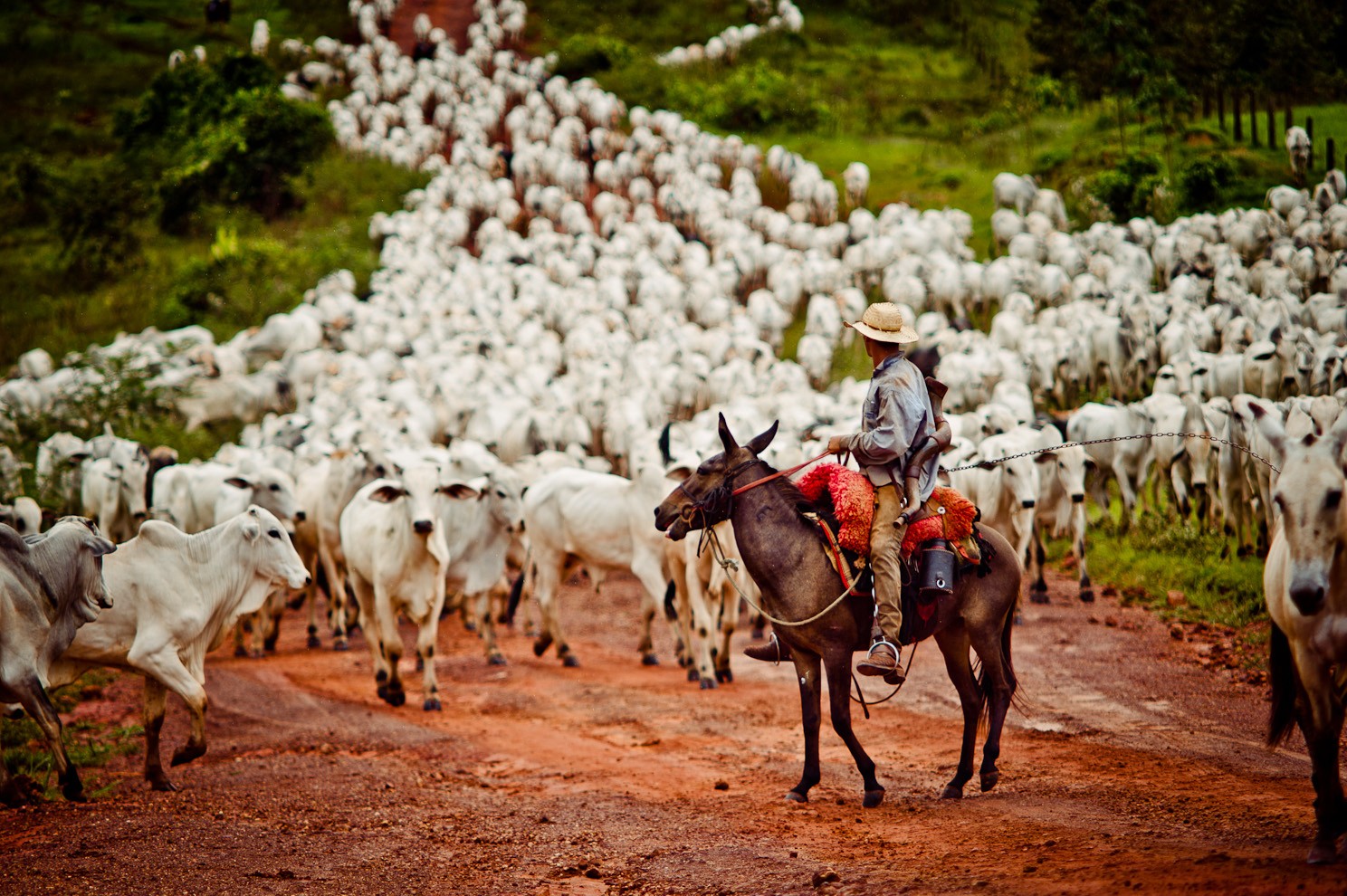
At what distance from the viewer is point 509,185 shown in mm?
44594

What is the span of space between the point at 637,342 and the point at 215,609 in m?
22.8

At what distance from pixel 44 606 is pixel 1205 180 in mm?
25429

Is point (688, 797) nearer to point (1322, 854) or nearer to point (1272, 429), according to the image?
point (1322, 854)

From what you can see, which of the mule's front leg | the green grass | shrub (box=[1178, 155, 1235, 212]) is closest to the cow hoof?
the green grass

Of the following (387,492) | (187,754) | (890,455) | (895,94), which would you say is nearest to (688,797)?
(890,455)

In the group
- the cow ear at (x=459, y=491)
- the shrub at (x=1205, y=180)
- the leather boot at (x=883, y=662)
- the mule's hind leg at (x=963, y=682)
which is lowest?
the mule's hind leg at (x=963, y=682)

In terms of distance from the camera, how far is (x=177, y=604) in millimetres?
9352

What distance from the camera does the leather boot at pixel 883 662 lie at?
7.28 meters

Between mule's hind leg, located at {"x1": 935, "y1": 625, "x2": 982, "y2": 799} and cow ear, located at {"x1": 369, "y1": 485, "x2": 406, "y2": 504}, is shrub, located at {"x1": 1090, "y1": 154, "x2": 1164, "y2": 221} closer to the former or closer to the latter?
cow ear, located at {"x1": 369, "y1": 485, "x2": 406, "y2": 504}

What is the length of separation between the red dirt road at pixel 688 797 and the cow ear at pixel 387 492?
6.36 feet

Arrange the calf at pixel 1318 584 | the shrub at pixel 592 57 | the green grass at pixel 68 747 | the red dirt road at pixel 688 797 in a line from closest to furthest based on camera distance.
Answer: the calf at pixel 1318 584
the red dirt road at pixel 688 797
the green grass at pixel 68 747
the shrub at pixel 592 57

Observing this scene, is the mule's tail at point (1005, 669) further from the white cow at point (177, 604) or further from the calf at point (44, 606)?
the calf at point (44, 606)

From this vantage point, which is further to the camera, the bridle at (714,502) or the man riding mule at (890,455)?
the bridle at (714,502)

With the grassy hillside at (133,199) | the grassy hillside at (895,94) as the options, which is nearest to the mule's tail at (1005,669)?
the grassy hillside at (895,94)
